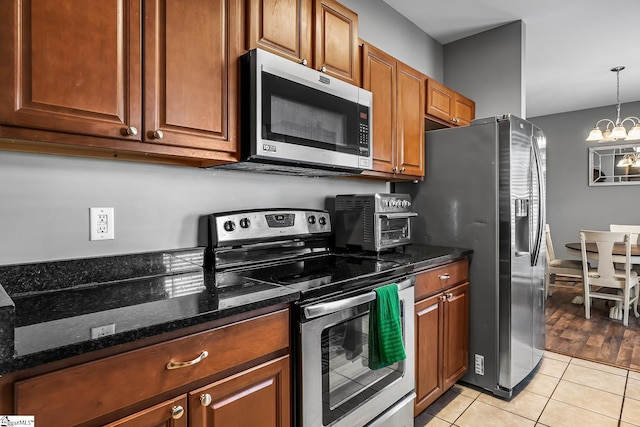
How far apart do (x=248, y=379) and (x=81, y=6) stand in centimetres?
123

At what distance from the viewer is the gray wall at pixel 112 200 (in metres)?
1.23

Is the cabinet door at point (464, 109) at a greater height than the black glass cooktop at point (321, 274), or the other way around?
the cabinet door at point (464, 109)

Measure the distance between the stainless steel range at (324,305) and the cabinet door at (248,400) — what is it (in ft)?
0.22

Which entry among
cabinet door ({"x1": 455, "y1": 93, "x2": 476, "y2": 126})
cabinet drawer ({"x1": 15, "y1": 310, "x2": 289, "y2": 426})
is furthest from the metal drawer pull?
cabinet door ({"x1": 455, "y1": 93, "x2": 476, "y2": 126})

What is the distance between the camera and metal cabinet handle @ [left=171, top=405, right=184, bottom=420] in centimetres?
98

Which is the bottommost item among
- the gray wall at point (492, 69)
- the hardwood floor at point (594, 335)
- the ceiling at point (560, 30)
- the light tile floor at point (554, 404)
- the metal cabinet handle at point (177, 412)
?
the light tile floor at point (554, 404)

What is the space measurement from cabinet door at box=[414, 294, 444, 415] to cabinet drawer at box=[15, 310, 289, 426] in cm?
106

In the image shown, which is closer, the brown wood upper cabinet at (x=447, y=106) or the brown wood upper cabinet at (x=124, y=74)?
the brown wood upper cabinet at (x=124, y=74)

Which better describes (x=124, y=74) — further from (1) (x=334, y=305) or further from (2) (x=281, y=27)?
(1) (x=334, y=305)

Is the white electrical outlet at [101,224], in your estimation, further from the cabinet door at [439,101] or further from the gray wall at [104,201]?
the cabinet door at [439,101]

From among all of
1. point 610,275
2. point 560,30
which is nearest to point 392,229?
point 560,30

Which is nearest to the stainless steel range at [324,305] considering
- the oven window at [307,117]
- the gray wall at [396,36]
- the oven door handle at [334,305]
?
the oven door handle at [334,305]

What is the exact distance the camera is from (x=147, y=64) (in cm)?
123

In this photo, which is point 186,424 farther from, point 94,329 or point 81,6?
point 81,6
